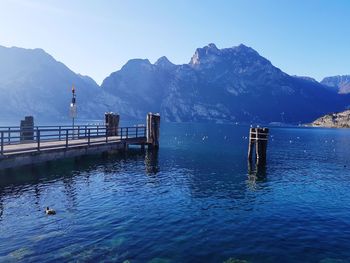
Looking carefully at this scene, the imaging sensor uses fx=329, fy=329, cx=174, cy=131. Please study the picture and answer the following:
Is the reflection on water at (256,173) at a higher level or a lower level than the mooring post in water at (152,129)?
lower

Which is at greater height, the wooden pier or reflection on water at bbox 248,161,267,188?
the wooden pier

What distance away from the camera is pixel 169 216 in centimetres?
1845

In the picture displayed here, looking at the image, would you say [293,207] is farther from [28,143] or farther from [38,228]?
[28,143]

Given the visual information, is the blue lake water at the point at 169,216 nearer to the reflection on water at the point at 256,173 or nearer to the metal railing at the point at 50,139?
the reflection on water at the point at 256,173

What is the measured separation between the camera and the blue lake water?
1362cm

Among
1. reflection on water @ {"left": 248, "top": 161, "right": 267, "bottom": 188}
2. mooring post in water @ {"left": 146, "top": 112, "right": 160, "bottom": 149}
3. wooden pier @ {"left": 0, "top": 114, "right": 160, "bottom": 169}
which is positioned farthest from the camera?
mooring post in water @ {"left": 146, "top": 112, "right": 160, "bottom": 149}

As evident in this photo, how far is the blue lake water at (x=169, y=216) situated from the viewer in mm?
13625

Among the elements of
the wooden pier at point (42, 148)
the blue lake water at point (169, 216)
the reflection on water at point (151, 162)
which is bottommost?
the blue lake water at point (169, 216)

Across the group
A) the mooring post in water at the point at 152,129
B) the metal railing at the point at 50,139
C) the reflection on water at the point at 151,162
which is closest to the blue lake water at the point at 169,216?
the reflection on water at the point at 151,162

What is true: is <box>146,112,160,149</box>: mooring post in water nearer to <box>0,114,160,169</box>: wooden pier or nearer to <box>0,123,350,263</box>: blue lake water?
<box>0,114,160,169</box>: wooden pier

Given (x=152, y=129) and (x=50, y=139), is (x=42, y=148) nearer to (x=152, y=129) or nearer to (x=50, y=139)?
(x=50, y=139)

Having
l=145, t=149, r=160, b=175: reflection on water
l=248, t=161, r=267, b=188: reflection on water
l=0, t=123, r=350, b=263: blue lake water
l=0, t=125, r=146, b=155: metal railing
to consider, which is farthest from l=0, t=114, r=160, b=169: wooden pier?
l=248, t=161, r=267, b=188: reflection on water

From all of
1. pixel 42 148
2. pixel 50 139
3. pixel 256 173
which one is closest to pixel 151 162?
pixel 50 139

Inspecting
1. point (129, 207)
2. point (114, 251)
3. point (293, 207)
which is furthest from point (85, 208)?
point (293, 207)
